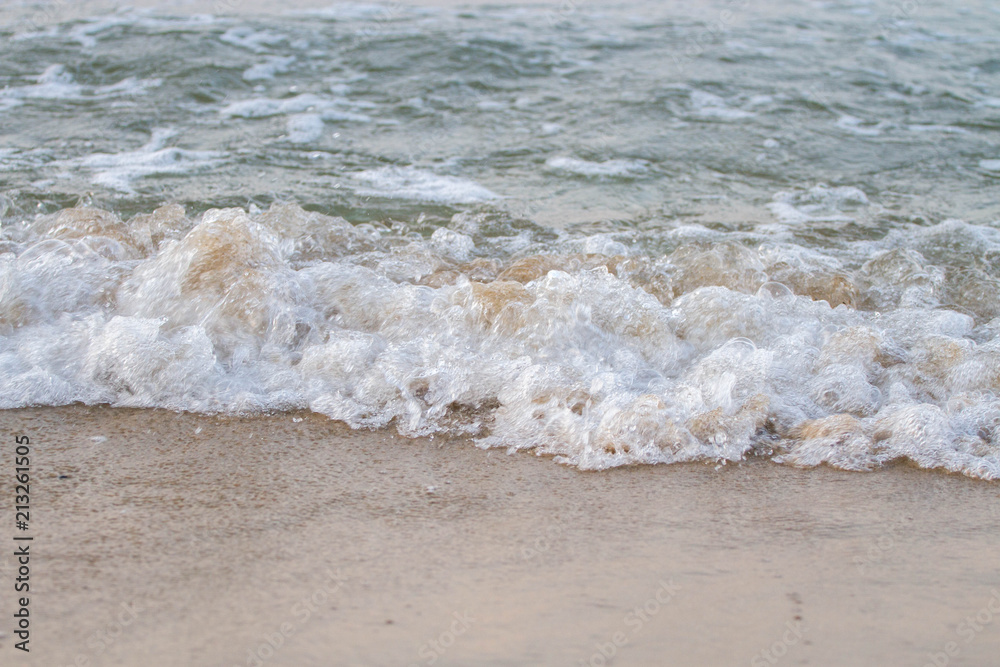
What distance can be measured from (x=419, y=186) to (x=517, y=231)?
0.99 meters

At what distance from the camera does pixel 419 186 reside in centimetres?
562

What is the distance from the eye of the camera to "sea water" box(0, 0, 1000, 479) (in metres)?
2.99

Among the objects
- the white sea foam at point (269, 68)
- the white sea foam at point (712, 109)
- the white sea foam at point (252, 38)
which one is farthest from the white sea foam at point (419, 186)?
the white sea foam at point (252, 38)

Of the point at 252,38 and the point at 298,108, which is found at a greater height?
the point at 252,38

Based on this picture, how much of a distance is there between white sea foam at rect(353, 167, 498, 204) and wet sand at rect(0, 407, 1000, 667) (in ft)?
9.41

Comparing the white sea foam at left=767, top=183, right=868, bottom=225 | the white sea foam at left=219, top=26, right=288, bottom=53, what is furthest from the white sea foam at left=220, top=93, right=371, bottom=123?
the white sea foam at left=767, top=183, right=868, bottom=225

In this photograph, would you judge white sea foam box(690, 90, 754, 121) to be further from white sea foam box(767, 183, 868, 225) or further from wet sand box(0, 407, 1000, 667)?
wet sand box(0, 407, 1000, 667)

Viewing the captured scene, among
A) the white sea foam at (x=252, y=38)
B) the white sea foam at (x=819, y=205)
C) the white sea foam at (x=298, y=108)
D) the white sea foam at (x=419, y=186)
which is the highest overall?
the white sea foam at (x=252, y=38)

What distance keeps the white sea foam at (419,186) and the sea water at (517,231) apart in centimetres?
3

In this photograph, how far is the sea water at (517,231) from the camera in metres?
2.99

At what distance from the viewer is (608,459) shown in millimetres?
2648

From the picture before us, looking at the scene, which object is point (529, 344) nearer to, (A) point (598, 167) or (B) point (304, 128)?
(A) point (598, 167)

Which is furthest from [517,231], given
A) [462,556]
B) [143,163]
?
[462,556]

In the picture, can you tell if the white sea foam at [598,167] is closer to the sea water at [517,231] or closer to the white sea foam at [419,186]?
the sea water at [517,231]
